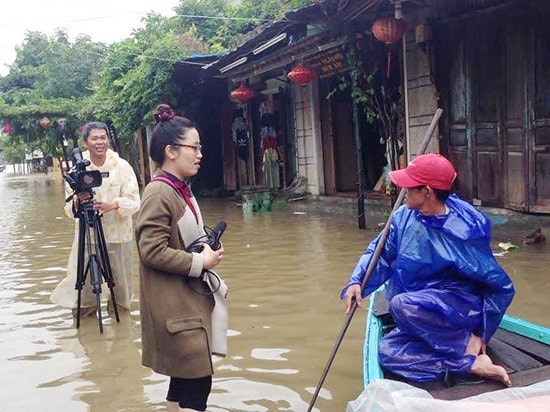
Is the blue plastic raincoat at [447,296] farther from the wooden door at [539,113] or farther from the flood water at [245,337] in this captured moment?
the wooden door at [539,113]

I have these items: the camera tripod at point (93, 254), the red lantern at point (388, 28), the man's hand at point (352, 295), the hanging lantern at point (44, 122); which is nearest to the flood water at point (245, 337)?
the camera tripod at point (93, 254)

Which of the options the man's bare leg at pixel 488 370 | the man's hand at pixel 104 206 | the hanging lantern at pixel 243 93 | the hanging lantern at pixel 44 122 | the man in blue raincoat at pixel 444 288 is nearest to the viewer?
the man's bare leg at pixel 488 370

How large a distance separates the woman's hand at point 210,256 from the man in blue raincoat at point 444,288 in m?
0.90

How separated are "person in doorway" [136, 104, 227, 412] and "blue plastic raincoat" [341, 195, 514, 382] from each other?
90 centimetres

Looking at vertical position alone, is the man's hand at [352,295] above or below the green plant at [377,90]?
below

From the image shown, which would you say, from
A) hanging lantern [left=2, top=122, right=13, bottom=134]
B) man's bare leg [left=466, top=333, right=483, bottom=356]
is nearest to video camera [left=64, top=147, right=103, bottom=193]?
man's bare leg [left=466, top=333, right=483, bottom=356]

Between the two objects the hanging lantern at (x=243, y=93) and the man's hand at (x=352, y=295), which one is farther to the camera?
the hanging lantern at (x=243, y=93)

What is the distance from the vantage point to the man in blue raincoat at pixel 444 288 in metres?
2.89

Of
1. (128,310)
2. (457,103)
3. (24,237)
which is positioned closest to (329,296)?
(128,310)

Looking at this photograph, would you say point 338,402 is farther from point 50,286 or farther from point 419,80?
point 419,80

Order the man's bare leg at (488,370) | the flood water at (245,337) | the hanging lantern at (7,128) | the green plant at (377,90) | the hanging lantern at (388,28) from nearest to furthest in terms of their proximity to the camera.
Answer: the man's bare leg at (488,370)
the flood water at (245,337)
the hanging lantern at (388,28)
the green plant at (377,90)
the hanging lantern at (7,128)

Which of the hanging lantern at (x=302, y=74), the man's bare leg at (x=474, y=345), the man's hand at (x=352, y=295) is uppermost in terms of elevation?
the hanging lantern at (x=302, y=74)

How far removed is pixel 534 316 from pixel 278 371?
85.1 inches

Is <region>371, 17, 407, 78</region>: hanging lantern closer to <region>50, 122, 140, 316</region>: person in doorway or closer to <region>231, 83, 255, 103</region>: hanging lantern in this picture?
<region>50, 122, 140, 316</region>: person in doorway
